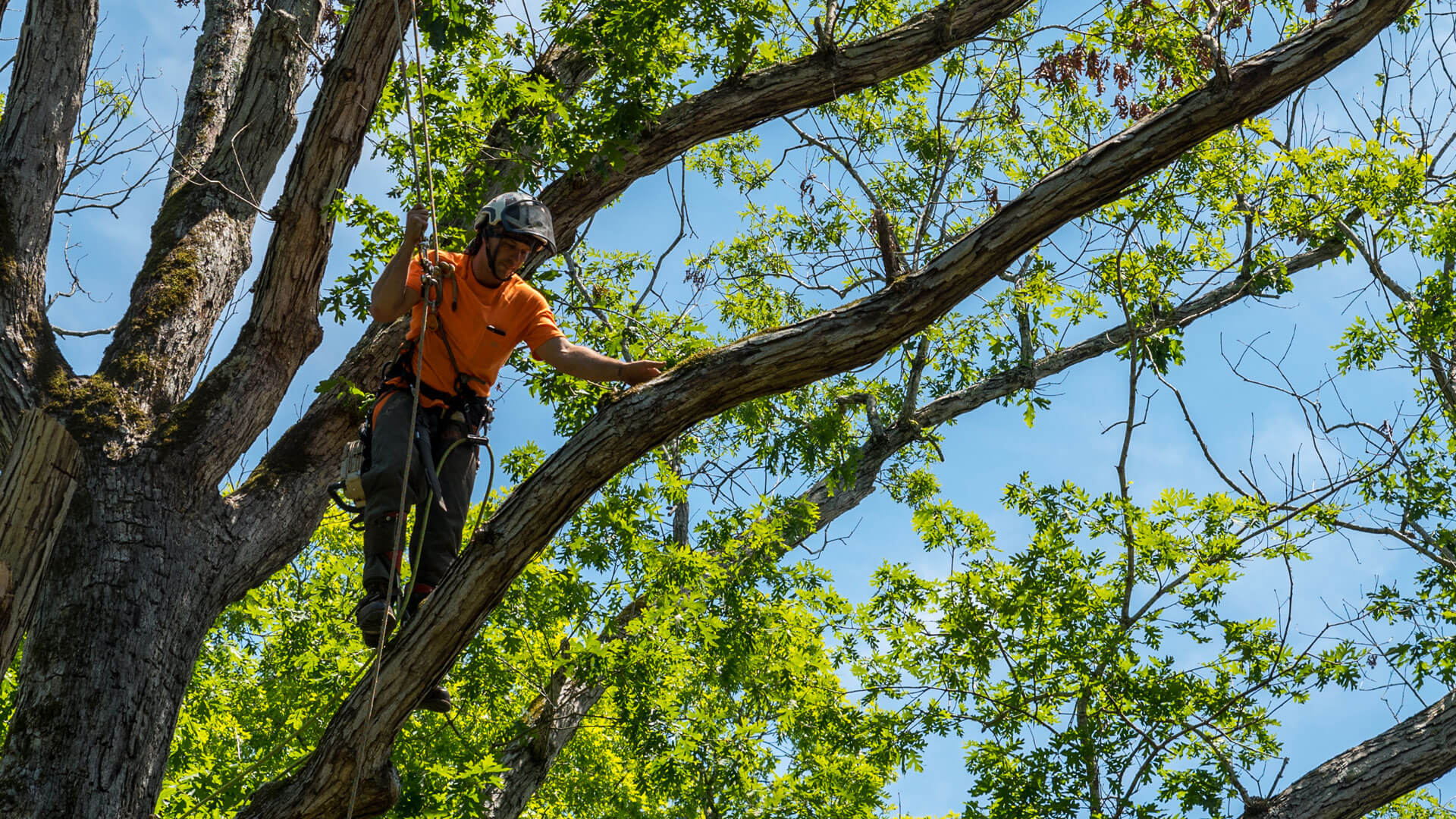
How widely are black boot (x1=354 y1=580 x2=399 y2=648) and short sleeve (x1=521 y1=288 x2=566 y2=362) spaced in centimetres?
112

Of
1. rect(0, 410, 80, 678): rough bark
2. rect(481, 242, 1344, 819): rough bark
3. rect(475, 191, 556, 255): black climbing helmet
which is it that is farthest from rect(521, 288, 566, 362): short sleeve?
rect(481, 242, 1344, 819): rough bark

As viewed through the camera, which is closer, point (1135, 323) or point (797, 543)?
point (1135, 323)

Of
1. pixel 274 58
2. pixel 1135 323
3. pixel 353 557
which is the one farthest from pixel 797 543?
pixel 274 58

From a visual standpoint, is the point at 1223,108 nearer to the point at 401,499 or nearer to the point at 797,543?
the point at 401,499

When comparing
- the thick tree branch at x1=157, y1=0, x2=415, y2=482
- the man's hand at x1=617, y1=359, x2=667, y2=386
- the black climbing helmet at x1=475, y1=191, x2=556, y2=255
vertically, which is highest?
the thick tree branch at x1=157, y1=0, x2=415, y2=482

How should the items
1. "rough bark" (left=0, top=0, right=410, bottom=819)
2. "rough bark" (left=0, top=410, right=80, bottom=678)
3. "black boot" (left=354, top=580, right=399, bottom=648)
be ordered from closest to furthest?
"rough bark" (left=0, top=410, right=80, bottom=678) < "black boot" (left=354, top=580, right=399, bottom=648) < "rough bark" (left=0, top=0, right=410, bottom=819)

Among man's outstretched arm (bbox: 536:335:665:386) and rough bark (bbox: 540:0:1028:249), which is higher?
rough bark (bbox: 540:0:1028:249)

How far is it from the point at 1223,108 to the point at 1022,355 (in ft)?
25.9

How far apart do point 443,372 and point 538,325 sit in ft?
1.42

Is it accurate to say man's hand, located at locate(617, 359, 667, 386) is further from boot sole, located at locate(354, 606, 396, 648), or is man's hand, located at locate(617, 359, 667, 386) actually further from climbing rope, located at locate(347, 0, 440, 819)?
boot sole, located at locate(354, 606, 396, 648)

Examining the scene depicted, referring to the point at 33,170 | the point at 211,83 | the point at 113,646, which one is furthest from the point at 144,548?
the point at 211,83

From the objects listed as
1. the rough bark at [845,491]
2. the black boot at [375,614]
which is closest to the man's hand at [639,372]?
the black boot at [375,614]

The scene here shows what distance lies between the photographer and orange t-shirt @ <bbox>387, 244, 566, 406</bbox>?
15.9 ft

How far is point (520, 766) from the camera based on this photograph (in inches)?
355
